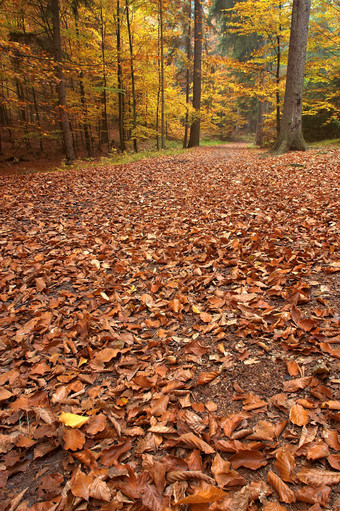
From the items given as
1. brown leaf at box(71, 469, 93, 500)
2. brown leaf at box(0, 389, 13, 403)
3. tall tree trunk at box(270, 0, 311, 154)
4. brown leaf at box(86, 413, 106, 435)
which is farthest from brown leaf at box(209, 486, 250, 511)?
tall tree trunk at box(270, 0, 311, 154)

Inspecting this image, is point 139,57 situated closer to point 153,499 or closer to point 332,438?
point 332,438

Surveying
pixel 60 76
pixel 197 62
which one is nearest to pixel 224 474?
pixel 60 76

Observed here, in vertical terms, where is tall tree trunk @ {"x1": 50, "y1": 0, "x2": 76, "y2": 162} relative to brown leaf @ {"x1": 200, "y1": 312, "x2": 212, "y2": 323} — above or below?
above

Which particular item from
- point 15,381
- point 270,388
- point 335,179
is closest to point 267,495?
point 270,388

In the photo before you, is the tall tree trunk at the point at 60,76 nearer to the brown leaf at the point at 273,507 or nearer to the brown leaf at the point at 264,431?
the brown leaf at the point at 264,431

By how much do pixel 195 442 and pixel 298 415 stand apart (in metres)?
0.57

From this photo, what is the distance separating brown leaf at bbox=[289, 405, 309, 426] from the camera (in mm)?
1414

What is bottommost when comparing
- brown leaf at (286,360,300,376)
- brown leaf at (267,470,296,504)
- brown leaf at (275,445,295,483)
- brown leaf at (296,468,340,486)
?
brown leaf at (267,470,296,504)

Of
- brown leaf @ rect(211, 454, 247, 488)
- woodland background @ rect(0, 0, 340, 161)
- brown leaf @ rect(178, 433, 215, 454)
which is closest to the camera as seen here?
brown leaf @ rect(211, 454, 247, 488)

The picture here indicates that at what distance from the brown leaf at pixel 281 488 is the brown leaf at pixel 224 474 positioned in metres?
0.12

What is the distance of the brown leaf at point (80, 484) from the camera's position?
4.16 ft

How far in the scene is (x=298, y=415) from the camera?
4.75ft

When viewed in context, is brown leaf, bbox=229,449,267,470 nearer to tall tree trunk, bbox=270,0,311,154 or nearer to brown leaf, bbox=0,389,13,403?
brown leaf, bbox=0,389,13,403

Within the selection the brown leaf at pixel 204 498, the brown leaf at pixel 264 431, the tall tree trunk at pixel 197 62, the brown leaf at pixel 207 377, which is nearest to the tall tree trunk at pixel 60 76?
the tall tree trunk at pixel 197 62
